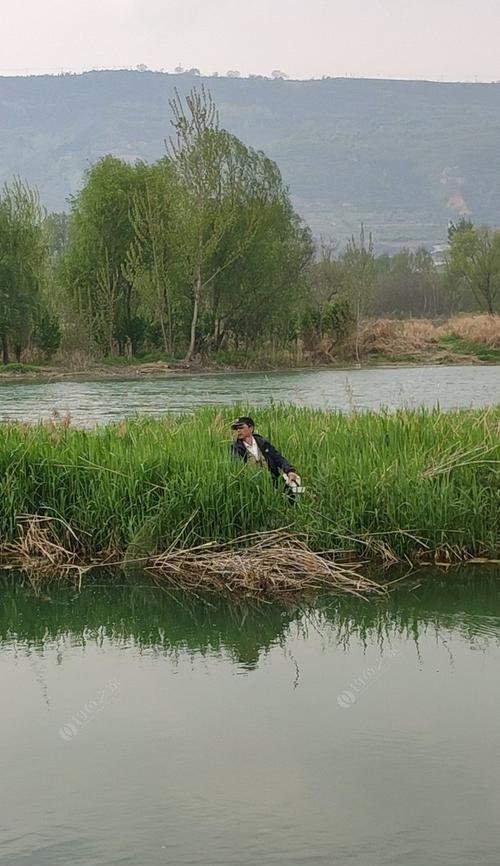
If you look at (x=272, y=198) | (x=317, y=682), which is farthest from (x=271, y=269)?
(x=317, y=682)

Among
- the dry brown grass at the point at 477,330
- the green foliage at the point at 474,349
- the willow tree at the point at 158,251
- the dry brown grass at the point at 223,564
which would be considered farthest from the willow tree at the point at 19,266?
the dry brown grass at the point at 223,564

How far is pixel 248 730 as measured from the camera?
6250 millimetres

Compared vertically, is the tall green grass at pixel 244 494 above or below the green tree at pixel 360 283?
below

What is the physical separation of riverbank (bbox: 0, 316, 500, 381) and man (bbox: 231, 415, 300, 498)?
27048 millimetres

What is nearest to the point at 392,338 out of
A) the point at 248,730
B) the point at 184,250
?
the point at 184,250

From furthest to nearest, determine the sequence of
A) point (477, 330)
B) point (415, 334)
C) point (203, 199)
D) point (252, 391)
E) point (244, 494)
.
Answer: point (477, 330) < point (415, 334) < point (203, 199) < point (252, 391) < point (244, 494)

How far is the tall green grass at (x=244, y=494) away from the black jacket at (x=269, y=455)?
5.3 inches

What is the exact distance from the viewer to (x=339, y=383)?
105ft

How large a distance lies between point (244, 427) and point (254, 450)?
223 millimetres

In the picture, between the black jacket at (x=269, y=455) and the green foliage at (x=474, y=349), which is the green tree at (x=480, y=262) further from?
the black jacket at (x=269, y=455)

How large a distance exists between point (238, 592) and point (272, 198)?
34846mm

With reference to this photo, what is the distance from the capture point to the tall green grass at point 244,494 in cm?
969

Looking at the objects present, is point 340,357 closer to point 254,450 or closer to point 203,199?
point 203,199

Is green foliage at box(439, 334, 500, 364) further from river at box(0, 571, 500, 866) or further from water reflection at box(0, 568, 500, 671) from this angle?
river at box(0, 571, 500, 866)
